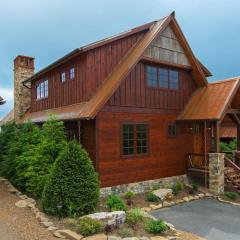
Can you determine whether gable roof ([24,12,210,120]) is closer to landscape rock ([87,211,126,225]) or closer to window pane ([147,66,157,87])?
window pane ([147,66,157,87])

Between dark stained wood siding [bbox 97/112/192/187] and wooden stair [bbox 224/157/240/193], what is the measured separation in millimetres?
2194

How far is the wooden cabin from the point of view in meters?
13.2

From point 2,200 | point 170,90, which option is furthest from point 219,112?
point 2,200

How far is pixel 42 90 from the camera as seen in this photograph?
19.2m

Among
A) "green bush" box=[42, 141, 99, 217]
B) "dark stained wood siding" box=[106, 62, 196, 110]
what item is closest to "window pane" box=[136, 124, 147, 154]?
"dark stained wood siding" box=[106, 62, 196, 110]

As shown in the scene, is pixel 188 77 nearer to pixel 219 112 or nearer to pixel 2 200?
pixel 219 112

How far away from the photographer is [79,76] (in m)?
14.5

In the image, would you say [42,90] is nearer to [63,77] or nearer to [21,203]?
[63,77]

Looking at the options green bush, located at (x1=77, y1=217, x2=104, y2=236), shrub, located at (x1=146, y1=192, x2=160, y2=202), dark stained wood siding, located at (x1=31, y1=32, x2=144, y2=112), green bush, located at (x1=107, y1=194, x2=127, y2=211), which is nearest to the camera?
green bush, located at (x1=77, y1=217, x2=104, y2=236)

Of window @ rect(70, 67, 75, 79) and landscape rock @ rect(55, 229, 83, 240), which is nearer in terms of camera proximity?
landscape rock @ rect(55, 229, 83, 240)

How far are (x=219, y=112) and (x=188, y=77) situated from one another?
3.57m

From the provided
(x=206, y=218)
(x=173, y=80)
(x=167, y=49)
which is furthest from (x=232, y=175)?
(x=167, y=49)

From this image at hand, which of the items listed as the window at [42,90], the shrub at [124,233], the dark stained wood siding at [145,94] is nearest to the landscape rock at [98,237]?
the shrub at [124,233]

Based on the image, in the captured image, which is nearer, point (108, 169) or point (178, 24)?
point (108, 169)
